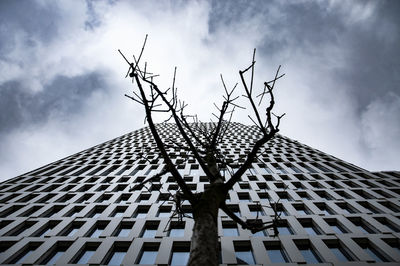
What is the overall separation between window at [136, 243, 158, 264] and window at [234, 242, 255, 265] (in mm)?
5034

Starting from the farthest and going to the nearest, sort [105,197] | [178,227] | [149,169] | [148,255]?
[149,169] < [105,197] < [178,227] < [148,255]

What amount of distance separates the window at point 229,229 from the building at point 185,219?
71 millimetres

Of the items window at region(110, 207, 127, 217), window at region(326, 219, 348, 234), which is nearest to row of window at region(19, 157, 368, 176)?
window at region(110, 207, 127, 217)

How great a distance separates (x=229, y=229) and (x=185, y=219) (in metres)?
3.34

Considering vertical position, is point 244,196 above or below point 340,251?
above

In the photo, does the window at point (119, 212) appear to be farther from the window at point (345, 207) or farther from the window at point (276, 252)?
the window at point (345, 207)

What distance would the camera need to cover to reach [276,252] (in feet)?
41.4

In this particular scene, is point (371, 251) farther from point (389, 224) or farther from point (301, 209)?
point (301, 209)

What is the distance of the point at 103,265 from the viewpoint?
11.7m

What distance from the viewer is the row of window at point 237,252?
11758 mm

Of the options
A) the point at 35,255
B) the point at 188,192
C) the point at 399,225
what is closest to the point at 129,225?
the point at 35,255

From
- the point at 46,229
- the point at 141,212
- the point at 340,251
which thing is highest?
the point at 141,212

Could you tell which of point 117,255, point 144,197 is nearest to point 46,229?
point 117,255

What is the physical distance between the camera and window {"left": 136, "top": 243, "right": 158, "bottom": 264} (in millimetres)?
12102
